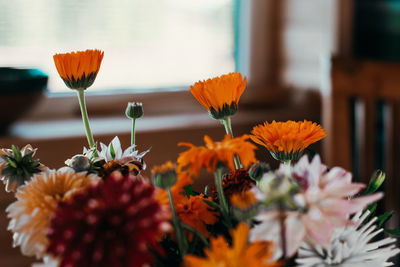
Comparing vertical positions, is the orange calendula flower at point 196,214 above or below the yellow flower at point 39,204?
below

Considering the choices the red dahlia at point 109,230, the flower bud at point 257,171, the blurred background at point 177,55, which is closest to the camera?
the red dahlia at point 109,230

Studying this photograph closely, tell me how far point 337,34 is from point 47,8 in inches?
34.4

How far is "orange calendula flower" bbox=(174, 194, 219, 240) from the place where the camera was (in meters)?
0.36

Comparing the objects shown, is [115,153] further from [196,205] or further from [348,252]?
[348,252]

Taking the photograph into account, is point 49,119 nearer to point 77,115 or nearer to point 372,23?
Result: point 77,115

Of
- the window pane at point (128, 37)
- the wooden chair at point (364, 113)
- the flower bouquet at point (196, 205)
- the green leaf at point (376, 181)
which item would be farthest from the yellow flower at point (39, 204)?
the window pane at point (128, 37)

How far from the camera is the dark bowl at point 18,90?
1.17 metres

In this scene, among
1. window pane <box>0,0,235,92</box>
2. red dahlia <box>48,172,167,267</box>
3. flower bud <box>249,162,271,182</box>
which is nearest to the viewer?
red dahlia <box>48,172,167,267</box>

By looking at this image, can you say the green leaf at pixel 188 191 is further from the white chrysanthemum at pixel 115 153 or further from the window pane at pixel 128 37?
the window pane at pixel 128 37

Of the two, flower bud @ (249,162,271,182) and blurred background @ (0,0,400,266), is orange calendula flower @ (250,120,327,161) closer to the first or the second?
flower bud @ (249,162,271,182)

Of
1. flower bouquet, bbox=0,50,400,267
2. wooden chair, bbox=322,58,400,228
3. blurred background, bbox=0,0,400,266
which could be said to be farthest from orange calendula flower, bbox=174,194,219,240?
blurred background, bbox=0,0,400,266

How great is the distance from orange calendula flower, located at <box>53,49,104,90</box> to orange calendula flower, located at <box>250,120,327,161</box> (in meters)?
0.13

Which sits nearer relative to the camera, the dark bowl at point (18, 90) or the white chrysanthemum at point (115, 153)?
the white chrysanthemum at point (115, 153)

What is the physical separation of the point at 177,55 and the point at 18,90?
Answer: 2.21 ft
